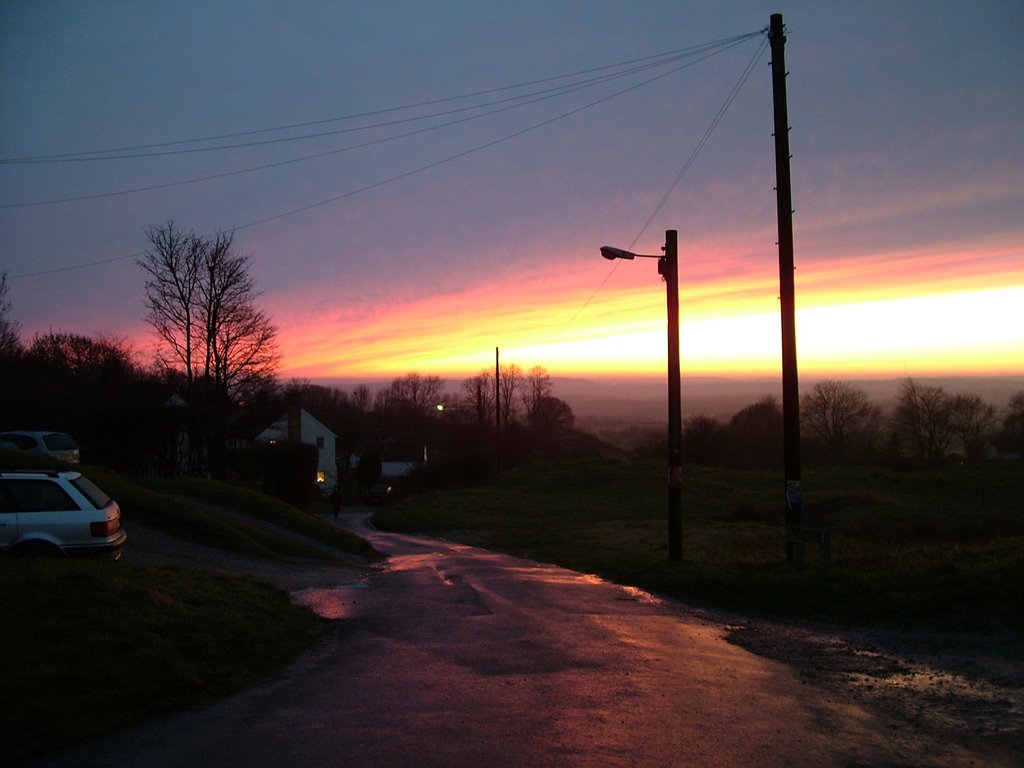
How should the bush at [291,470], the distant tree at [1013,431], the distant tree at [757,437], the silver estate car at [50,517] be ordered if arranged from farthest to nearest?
the distant tree at [1013,431] → the distant tree at [757,437] → the bush at [291,470] → the silver estate car at [50,517]

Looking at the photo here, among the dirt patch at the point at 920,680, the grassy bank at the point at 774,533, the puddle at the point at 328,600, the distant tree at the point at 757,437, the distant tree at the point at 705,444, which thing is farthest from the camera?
the distant tree at the point at 757,437

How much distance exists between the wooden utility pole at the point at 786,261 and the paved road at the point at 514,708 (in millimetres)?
5341

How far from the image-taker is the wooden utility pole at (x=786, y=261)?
15.9m

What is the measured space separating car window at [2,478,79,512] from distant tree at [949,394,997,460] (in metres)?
87.3

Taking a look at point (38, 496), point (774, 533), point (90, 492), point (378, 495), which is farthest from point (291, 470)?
point (38, 496)

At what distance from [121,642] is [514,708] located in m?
3.39

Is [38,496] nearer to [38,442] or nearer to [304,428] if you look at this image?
[38,442]

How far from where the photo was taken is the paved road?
224 inches

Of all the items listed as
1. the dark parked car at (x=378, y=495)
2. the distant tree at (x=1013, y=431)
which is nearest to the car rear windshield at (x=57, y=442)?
the dark parked car at (x=378, y=495)

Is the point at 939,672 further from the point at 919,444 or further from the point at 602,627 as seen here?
the point at 919,444

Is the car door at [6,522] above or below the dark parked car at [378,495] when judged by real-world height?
above

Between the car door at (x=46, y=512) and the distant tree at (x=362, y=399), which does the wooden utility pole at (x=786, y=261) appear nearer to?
the car door at (x=46, y=512)

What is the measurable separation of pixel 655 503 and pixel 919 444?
53.9 m

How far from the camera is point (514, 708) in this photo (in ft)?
22.5
